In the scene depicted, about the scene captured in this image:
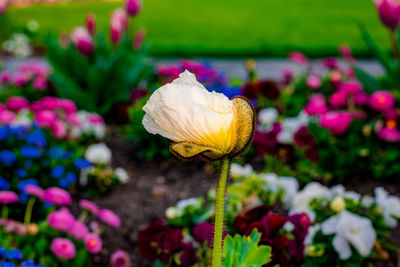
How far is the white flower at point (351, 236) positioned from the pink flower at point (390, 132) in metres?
1.05

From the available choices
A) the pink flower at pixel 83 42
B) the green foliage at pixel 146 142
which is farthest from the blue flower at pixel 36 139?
the pink flower at pixel 83 42

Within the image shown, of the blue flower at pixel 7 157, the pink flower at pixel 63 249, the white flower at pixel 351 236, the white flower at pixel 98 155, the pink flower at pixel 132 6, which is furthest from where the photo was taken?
the pink flower at pixel 132 6

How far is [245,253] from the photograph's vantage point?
1141mm

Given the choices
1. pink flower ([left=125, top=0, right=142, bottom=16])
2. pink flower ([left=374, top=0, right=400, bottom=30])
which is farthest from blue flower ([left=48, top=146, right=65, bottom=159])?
pink flower ([left=374, top=0, right=400, bottom=30])

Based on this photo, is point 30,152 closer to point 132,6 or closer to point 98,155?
point 98,155

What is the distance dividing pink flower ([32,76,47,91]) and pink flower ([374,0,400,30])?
231cm

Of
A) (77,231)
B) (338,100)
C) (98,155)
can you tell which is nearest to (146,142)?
(98,155)

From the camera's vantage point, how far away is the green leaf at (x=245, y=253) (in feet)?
3.67

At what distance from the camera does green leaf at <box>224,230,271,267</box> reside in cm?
112

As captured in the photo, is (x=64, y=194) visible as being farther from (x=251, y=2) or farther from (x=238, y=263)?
(x=251, y=2)

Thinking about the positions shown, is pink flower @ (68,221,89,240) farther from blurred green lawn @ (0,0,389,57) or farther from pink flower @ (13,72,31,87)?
blurred green lawn @ (0,0,389,57)

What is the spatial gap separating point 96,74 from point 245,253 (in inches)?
103

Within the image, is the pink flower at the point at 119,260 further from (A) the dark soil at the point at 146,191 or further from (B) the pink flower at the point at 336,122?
(B) the pink flower at the point at 336,122

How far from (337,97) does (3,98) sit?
2.34 m
